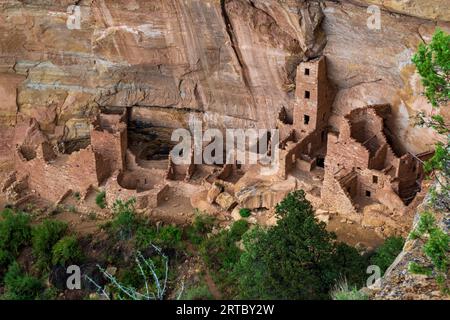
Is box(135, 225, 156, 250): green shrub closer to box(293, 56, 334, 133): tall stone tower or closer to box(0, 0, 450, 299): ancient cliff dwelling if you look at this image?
box(0, 0, 450, 299): ancient cliff dwelling

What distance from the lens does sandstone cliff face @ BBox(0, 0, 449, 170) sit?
16516mm

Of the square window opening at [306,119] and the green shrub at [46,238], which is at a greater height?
the square window opening at [306,119]

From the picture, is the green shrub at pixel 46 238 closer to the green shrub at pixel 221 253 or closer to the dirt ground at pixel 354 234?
the green shrub at pixel 221 253

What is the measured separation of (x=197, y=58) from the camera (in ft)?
65.3

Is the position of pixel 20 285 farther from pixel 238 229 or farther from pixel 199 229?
pixel 238 229

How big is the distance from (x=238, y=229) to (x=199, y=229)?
3.99ft

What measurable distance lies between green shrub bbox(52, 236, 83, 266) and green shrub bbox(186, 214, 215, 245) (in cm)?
291

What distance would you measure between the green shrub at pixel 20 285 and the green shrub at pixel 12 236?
0.76 metres

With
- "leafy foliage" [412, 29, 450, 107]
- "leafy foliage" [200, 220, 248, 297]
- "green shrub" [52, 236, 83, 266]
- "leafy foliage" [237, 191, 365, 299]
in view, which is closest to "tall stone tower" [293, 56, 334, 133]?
"leafy foliage" [200, 220, 248, 297]

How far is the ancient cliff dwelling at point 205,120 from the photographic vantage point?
54.4 ft

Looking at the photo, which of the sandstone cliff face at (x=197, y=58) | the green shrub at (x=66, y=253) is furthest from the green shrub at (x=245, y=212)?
the green shrub at (x=66, y=253)

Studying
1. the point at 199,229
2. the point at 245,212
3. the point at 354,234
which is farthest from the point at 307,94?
the point at 199,229
